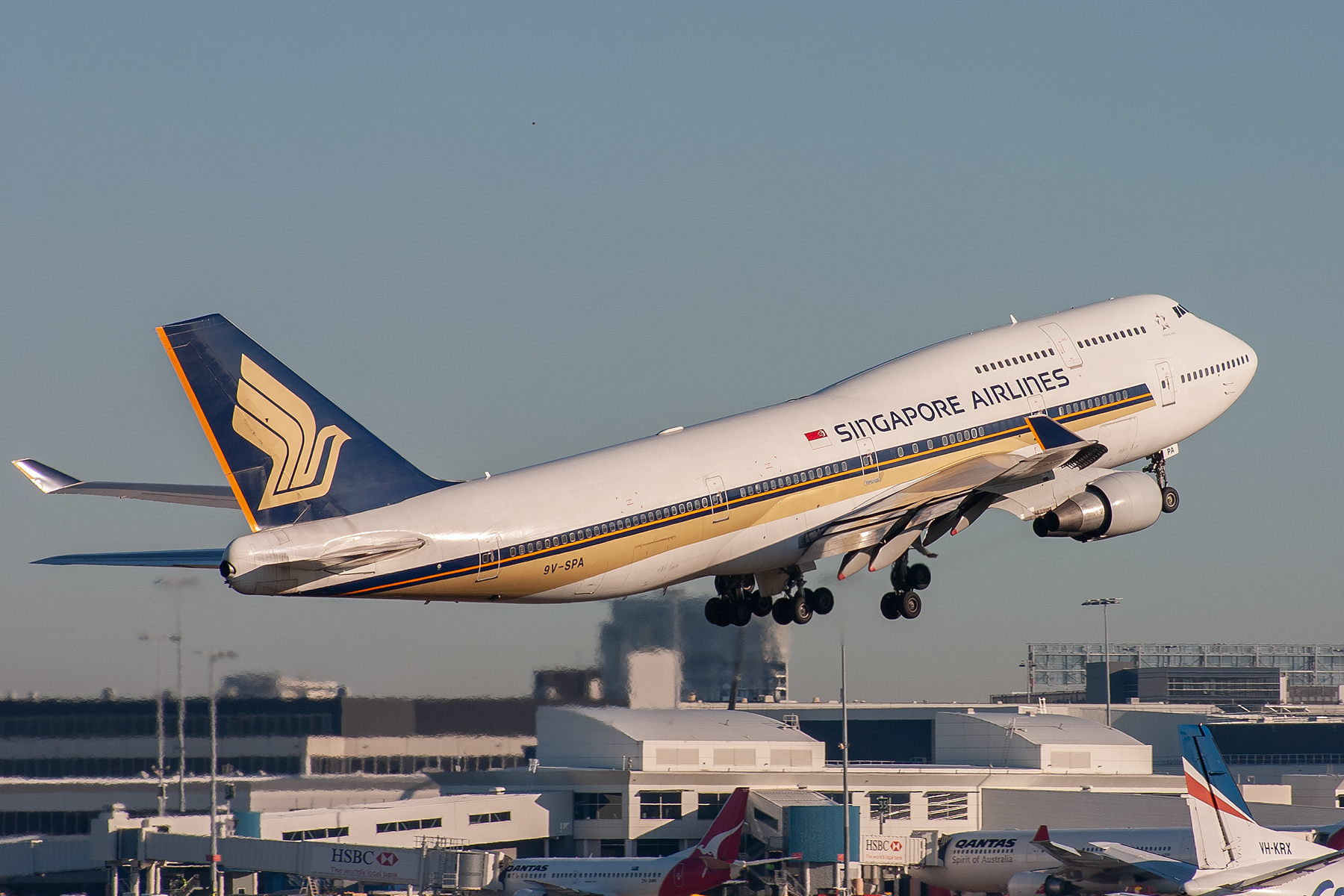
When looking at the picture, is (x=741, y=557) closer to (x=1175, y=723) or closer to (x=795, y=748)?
(x=795, y=748)

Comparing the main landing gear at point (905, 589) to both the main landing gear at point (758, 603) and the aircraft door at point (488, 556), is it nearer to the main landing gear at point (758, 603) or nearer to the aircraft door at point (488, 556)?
the main landing gear at point (758, 603)

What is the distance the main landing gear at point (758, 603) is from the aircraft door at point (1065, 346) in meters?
7.53

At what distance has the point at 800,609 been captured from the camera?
36000mm

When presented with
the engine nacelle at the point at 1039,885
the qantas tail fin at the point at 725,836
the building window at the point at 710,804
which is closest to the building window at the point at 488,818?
the building window at the point at 710,804

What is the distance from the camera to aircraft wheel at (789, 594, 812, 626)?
118ft

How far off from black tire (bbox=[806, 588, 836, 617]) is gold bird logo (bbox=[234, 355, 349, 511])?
39.8 ft

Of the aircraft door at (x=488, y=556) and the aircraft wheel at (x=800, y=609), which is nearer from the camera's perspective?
the aircraft door at (x=488, y=556)

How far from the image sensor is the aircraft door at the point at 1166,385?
3894cm

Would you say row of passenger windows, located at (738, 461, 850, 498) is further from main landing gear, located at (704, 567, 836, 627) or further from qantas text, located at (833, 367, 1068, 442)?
main landing gear, located at (704, 567, 836, 627)

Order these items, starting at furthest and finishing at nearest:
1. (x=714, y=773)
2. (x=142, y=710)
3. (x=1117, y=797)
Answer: (x=1117, y=797) → (x=714, y=773) → (x=142, y=710)

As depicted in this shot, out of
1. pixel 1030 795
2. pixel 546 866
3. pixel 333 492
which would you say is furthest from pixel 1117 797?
pixel 333 492

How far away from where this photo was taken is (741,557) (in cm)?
3250

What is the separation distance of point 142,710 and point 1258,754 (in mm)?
72563

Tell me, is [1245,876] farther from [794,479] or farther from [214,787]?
[214,787]
